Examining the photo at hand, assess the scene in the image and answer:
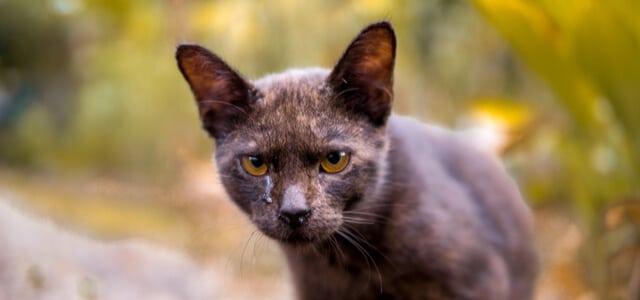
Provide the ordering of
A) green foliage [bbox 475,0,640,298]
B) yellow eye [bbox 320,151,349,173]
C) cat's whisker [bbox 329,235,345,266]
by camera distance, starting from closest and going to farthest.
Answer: yellow eye [bbox 320,151,349,173], cat's whisker [bbox 329,235,345,266], green foliage [bbox 475,0,640,298]

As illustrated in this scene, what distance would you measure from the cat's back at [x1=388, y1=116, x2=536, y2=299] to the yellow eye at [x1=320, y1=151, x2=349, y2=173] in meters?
0.26

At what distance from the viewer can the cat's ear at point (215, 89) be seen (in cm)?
168

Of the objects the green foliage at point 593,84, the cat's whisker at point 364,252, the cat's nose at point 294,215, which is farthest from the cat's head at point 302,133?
the green foliage at point 593,84

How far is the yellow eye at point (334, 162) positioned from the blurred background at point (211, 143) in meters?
0.95

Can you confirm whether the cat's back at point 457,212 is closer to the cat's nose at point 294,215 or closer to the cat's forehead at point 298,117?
the cat's forehead at point 298,117

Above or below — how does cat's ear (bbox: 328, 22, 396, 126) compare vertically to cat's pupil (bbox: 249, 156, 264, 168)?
above

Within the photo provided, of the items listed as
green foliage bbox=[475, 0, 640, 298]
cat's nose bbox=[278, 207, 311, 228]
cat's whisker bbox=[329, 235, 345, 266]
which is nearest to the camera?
cat's nose bbox=[278, 207, 311, 228]

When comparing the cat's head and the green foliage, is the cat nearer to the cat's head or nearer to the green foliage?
the cat's head

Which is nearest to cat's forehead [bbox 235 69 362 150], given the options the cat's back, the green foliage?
the cat's back

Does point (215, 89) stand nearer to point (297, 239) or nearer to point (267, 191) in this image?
point (267, 191)

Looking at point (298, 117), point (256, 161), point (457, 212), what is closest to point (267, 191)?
point (256, 161)

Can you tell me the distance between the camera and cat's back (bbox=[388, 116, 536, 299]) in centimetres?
185

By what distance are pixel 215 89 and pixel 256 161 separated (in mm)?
236

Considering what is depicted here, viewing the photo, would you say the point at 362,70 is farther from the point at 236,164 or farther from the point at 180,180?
the point at 180,180
